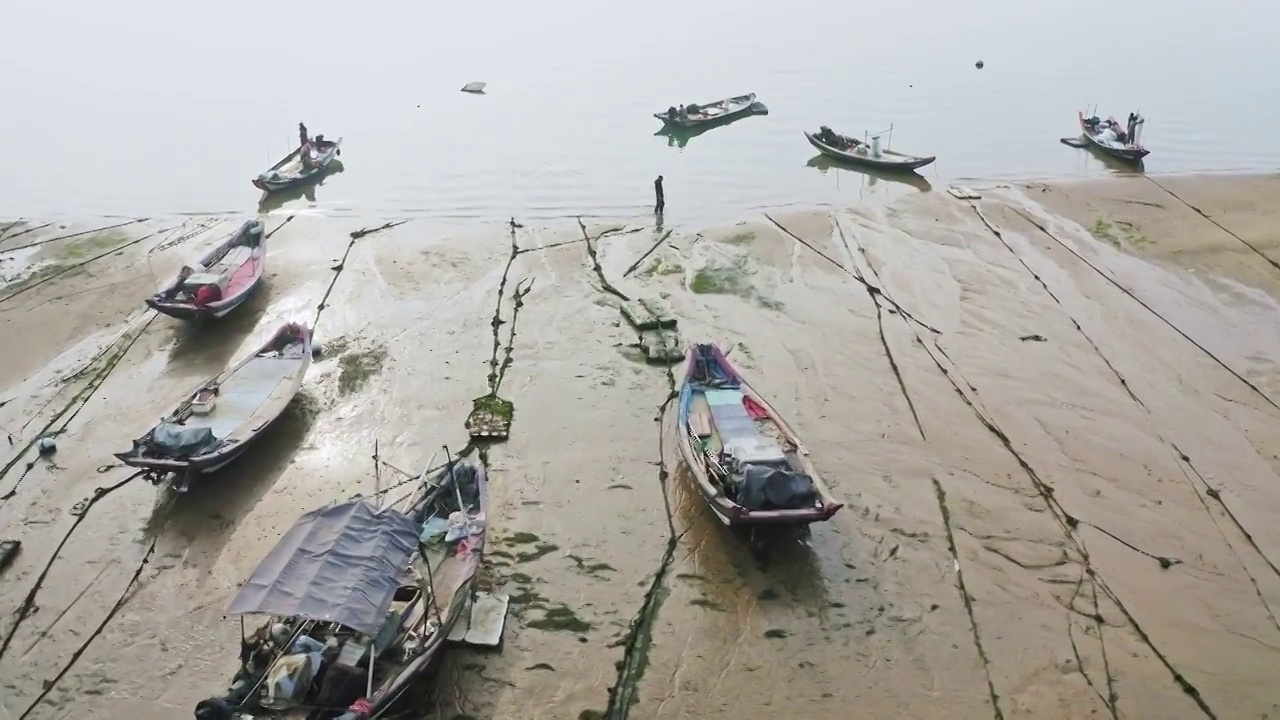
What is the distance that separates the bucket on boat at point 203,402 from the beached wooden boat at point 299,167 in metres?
16.2

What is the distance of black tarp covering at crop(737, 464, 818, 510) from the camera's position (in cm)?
1280

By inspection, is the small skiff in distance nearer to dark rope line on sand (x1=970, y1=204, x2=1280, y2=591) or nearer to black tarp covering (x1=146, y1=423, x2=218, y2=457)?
black tarp covering (x1=146, y1=423, x2=218, y2=457)

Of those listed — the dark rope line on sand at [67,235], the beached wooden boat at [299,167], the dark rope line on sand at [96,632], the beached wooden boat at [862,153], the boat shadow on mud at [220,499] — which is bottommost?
the dark rope line on sand at [96,632]

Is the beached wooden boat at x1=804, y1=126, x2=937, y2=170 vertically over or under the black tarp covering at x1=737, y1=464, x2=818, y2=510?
over

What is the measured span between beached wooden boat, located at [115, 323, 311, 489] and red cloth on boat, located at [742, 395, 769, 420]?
31.3 ft

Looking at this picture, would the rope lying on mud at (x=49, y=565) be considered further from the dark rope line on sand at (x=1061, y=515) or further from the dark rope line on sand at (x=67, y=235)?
the dark rope line on sand at (x=1061, y=515)

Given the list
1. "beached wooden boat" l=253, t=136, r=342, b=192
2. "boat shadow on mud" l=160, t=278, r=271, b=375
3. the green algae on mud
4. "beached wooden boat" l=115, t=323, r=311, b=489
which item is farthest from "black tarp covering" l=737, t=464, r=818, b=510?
"beached wooden boat" l=253, t=136, r=342, b=192

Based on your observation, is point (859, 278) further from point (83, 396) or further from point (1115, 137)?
point (83, 396)

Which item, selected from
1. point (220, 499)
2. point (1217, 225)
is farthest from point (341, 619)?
point (1217, 225)

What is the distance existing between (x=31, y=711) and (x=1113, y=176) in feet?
118

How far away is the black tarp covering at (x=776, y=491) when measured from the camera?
1280 cm

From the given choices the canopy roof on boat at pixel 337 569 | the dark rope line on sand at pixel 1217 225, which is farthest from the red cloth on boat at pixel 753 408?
the dark rope line on sand at pixel 1217 225

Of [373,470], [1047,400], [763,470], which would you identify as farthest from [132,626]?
[1047,400]

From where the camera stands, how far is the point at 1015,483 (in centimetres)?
1472
